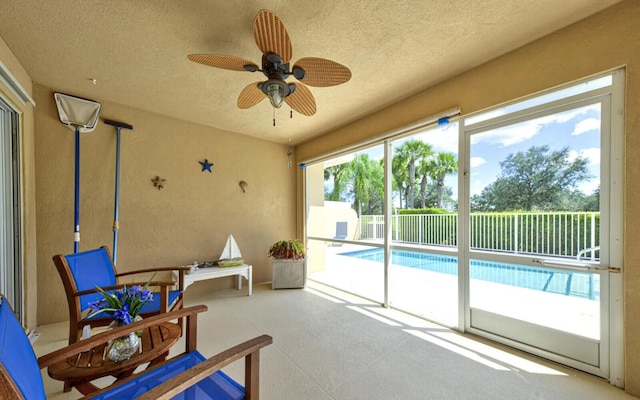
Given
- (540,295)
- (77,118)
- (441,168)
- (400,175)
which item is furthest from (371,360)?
(77,118)

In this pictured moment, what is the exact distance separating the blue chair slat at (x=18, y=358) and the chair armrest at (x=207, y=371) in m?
0.34

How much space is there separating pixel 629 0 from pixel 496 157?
1.17 m

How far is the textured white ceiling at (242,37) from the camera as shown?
62.1 inches

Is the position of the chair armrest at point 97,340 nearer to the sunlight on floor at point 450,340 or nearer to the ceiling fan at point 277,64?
the ceiling fan at point 277,64

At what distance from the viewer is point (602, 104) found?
5.57ft

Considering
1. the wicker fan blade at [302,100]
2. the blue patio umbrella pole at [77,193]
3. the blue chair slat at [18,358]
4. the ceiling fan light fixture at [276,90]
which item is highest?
the wicker fan blade at [302,100]

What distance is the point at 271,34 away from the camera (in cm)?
144

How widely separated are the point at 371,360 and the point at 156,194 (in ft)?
10.4

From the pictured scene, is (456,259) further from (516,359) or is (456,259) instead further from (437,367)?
(437,367)

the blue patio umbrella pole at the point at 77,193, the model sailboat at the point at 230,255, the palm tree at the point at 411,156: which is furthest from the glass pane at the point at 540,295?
the blue patio umbrella pole at the point at 77,193

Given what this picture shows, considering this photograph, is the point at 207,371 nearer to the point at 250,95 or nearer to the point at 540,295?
the point at 250,95

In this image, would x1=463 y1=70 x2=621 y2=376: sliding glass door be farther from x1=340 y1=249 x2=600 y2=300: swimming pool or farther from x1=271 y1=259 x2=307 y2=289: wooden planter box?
x1=271 y1=259 x2=307 y2=289: wooden planter box

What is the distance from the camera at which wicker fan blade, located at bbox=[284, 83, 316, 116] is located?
190cm

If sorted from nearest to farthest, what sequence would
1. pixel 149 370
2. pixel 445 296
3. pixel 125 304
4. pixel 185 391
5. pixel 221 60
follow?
1. pixel 185 391
2. pixel 149 370
3. pixel 125 304
4. pixel 221 60
5. pixel 445 296
